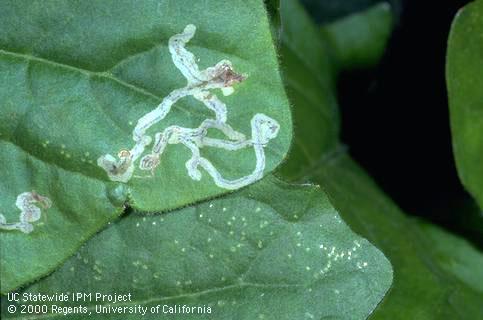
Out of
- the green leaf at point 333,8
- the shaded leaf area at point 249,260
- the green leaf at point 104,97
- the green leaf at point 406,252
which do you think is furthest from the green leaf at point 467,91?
the green leaf at point 333,8

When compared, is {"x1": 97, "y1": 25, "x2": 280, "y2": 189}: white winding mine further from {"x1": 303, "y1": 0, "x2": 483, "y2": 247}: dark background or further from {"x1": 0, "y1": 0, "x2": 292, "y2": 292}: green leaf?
{"x1": 303, "y1": 0, "x2": 483, "y2": 247}: dark background

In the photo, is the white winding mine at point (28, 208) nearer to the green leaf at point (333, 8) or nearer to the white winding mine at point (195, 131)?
the white winding mine at point (195, 131)

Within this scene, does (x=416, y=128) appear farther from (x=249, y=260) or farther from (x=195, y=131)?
(x=195, y=131)

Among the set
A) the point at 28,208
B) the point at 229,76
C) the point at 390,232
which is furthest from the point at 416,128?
the point at 28,208

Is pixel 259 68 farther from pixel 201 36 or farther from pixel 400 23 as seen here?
pixel 400 23

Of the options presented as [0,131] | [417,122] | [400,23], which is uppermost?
[0,131]

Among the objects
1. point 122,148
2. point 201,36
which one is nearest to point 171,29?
point 201,36
